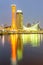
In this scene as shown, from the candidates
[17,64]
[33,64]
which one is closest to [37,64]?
[33,64]

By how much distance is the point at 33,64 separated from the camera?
25.4 ft

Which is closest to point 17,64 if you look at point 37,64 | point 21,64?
point 21,64

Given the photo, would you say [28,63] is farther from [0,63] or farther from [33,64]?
[0,63]

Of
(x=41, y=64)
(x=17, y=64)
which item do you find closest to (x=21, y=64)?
(x=17, y=64)

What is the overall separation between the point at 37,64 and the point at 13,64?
0.80 metres

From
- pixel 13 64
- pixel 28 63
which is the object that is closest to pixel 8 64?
pixel 13 64

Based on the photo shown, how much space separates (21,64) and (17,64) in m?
0.14

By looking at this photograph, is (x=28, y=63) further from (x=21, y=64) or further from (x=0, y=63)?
(x=0, y=63)

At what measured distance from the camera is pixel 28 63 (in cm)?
806

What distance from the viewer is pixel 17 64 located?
25.4ft

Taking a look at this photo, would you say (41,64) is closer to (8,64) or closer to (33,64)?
(33,64)

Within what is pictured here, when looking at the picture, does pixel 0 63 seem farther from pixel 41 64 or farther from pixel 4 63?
pixel 41 64

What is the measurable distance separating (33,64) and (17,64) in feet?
1.74

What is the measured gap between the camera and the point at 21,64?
25.5ft
